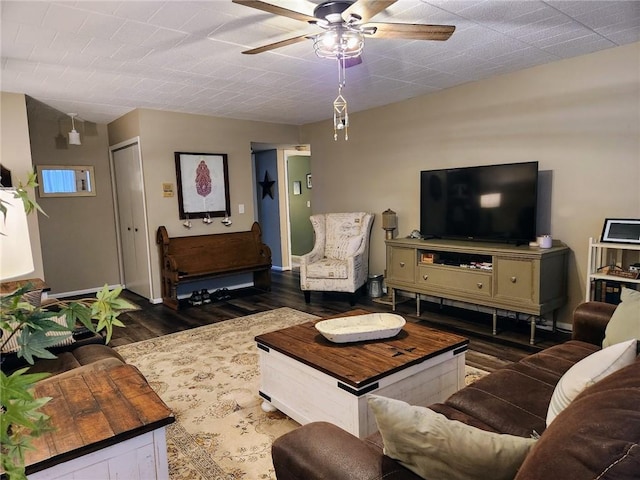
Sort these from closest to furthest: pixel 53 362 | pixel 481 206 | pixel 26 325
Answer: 1. pixel 26 325
2. pixel 53 362
3. pixel 481 206

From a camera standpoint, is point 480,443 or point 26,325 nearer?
point 26,325

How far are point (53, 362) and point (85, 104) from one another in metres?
3.28

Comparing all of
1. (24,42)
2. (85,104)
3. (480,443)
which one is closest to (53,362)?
(24,42)

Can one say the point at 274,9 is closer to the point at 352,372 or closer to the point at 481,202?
the point at 352,372

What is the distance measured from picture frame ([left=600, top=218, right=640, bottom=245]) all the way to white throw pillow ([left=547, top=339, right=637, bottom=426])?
219 centimetres

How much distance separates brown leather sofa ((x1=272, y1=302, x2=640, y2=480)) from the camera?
0.70 m

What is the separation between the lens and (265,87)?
402 centimetres

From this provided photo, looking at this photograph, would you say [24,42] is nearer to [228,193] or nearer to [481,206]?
[228,193]

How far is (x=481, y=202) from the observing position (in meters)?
3.96

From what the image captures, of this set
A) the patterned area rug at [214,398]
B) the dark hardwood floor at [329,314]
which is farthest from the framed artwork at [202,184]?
the patterned area rug at [214,398]

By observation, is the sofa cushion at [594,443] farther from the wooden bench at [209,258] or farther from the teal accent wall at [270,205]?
the teal accent wall at [270,205]

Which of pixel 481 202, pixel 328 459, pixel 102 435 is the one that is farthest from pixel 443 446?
pixel 481 202

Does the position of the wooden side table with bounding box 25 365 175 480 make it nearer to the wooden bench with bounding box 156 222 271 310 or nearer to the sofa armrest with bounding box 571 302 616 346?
the sofa armrest with bounding box 571 302 616 346

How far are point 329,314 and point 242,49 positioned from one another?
2.75 m
